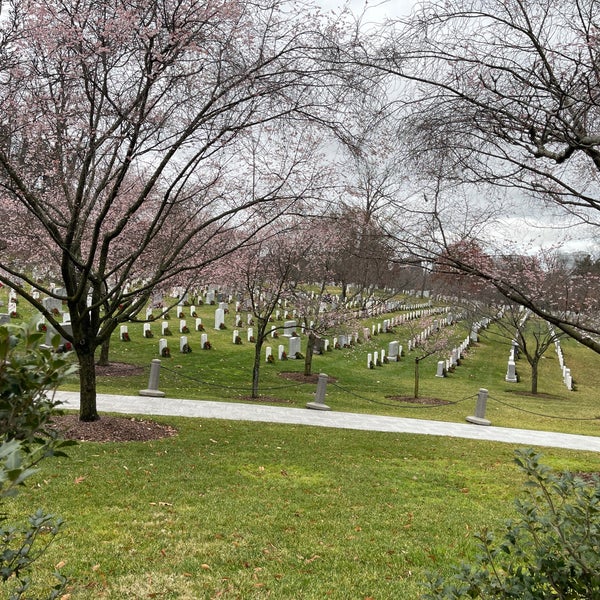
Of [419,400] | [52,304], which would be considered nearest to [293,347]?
[419,400]

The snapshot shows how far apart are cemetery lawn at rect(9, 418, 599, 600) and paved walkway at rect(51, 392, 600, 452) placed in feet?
7.35

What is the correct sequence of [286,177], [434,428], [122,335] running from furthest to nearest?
[122,335] → [434,428] → [286,177]

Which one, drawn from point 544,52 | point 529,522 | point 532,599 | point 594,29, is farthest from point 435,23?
point 532,599

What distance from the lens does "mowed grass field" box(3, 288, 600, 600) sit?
404 centimetres

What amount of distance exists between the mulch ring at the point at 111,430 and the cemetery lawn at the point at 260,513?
330 millimetres

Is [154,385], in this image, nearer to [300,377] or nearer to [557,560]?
[300,377]

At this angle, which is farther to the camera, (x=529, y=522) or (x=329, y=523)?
(x=329, y=523)

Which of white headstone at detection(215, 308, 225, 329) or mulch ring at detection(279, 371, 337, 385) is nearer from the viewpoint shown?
mulch ring at detection(279, 371, 337, 385)

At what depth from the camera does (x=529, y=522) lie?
7.15 feet

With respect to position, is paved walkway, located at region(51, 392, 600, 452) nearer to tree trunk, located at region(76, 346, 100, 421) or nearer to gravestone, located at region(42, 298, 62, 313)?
tree trunk, located at region(76, 346, 100, 421)

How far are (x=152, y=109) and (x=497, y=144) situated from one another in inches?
201

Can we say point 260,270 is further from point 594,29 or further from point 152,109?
point 594,29

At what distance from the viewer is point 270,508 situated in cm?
571

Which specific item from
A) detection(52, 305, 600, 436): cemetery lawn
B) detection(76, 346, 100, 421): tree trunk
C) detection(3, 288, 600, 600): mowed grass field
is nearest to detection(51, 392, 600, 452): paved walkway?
detection(52, 305, 600, 436): cemetery lawn
